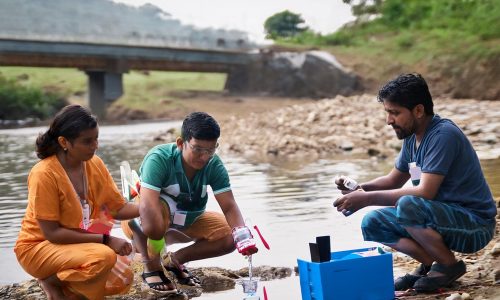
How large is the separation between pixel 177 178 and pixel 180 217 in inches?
11.9

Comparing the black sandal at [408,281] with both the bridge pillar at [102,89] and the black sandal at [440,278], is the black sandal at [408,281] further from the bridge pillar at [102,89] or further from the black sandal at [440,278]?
the bridge pillar at [102,89]

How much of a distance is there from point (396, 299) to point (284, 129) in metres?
15.9

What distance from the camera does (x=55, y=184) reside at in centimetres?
440

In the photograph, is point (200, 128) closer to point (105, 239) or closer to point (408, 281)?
point (105, 239)

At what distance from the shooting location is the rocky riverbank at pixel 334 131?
16.7m

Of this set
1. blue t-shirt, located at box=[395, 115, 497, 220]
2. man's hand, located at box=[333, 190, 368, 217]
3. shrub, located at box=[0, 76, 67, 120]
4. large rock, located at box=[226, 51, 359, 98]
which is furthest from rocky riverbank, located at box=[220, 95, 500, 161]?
shrub, located at box=[0, 76, 67, 120]

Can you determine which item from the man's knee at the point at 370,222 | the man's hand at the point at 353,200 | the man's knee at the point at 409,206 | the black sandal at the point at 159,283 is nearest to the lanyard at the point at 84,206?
the black sandal at the point at 159,283

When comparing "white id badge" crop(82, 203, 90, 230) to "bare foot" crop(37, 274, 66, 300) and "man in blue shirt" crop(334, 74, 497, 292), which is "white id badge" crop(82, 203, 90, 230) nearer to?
"bare foot" crop(37, 274, 66, 300)

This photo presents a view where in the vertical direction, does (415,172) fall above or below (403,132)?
below

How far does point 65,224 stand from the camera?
446 centimetres

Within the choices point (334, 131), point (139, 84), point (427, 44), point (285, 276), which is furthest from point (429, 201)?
point (139, 84)

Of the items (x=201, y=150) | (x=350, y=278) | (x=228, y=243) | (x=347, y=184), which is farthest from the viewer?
(x=228, y=243)

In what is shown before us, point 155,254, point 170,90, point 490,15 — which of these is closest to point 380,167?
point 155,254

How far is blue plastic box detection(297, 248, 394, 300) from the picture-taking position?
4211 mm
